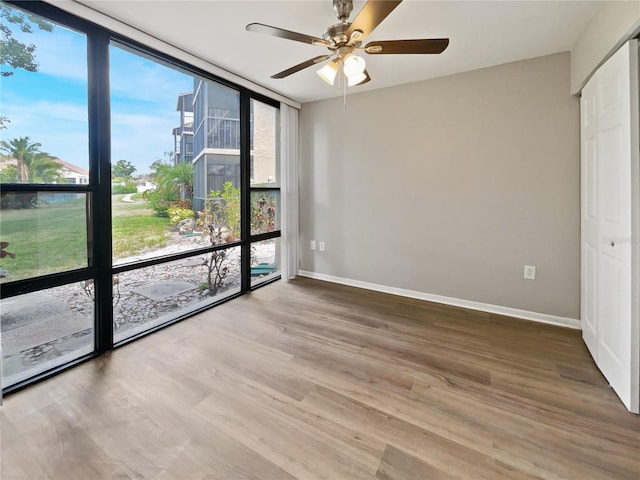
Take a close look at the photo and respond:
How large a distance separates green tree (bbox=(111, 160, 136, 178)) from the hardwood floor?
1368mm

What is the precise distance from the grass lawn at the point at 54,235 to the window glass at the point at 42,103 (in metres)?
0.21

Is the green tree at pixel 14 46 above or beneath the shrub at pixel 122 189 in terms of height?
above

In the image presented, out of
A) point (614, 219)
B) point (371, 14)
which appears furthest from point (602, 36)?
point (371, 14)

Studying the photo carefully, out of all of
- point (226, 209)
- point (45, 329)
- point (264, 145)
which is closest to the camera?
point (45, 329)

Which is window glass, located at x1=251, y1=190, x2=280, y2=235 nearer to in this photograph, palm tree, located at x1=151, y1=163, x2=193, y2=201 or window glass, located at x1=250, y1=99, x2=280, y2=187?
window glass, located at x1=250, y1=99, x2=280, y2=187

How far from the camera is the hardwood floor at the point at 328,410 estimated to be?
1.29m

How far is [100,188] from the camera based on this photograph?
212 centimetres

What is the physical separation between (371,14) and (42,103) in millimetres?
2117

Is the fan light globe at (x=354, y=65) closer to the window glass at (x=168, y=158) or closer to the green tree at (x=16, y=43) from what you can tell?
the window glass at (x=168, y=158)

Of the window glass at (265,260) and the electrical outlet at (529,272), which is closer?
the electrical outlet at (529,272)

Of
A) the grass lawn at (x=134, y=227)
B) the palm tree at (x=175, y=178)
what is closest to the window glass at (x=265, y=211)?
the palm tree at (x=175, y=178)

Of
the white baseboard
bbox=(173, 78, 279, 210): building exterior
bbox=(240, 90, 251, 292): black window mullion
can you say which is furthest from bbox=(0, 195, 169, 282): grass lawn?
the white baseboard

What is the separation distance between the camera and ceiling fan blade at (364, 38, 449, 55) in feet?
5.54

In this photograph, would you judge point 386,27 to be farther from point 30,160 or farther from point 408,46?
point 30,160
